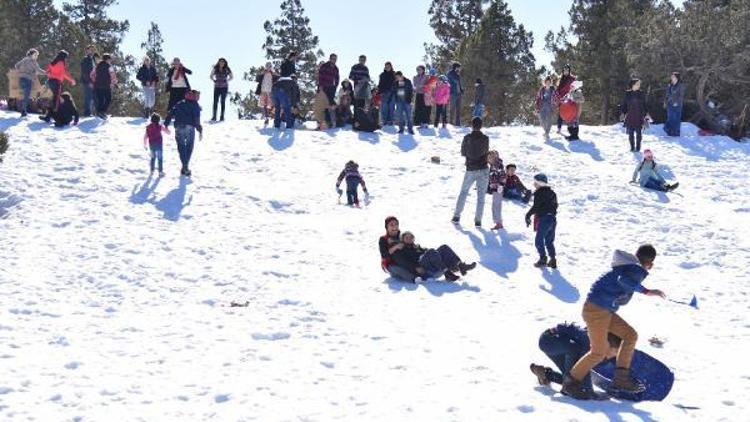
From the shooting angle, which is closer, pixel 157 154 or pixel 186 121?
pixel 186 121

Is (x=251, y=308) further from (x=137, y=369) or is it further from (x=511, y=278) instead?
(x=511, y=278)

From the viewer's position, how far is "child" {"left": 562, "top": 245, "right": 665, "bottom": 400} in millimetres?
8016

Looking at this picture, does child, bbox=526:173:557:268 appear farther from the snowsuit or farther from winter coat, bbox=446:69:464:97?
winter coat, bbox=446:69:464:97

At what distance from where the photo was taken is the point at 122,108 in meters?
45.8

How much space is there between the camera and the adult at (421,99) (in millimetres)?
25328

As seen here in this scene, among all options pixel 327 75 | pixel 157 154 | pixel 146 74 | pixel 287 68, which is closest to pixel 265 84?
pixel 287 68

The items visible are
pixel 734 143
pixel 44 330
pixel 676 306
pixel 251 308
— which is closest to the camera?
pixel 44 330

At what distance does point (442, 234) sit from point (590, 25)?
2605 cm

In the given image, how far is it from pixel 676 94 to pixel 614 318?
18589mm

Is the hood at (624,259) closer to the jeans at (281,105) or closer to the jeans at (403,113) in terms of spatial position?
the jeans at (281,105)

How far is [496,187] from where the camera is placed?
53.7 feet

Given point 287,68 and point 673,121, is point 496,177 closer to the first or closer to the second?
point 287,68

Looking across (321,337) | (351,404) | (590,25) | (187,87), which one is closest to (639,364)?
(351,404)

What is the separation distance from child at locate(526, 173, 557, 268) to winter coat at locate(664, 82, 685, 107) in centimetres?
1307
